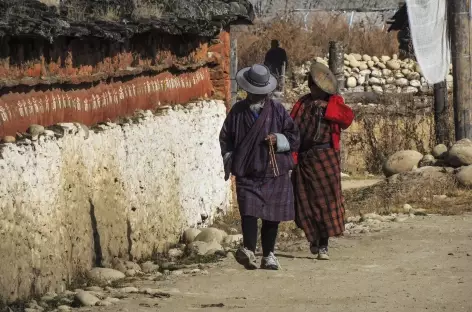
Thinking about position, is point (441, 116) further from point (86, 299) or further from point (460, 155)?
point (86, 299)

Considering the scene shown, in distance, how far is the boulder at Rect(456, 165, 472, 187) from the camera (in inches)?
571

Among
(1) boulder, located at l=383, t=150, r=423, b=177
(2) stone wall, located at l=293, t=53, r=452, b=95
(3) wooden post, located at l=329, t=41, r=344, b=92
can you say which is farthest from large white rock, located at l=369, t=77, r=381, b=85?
(1) boulder, located at l=383, t=150, r=423, b=177

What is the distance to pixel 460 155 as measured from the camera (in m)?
15.1

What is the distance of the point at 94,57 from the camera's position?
9.91 meters

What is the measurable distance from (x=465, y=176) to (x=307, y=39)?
23109mm

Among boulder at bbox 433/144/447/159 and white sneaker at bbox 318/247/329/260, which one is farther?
boulder at bbox 433/144/447/159

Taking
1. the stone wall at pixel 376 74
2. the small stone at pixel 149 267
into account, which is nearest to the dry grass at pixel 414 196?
the small stone at pixel 149 267

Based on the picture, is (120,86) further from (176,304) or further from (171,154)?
(176,304)

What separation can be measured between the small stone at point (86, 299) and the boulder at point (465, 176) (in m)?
7.54

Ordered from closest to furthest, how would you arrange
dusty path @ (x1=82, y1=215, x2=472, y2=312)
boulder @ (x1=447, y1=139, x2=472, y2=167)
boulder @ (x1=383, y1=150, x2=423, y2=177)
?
dusty path @ (x1=82, y1=215, x2=472, y2=312) < boulder @ (x1=447, y1=139, x2=472, y2=167) < boulder @ (x1=383, y1=150, x2=423, y2=177)

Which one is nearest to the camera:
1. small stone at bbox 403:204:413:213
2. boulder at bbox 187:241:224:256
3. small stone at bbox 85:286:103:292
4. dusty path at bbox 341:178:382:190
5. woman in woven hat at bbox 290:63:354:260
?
small stone at bbox 85:286:103:292

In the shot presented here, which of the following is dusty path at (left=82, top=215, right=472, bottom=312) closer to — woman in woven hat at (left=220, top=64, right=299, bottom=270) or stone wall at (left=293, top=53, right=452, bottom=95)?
woman in woven hat at (left=220, top=64, right=299, bottom=270)

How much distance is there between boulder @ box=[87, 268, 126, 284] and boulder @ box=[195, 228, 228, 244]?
7.07 ft

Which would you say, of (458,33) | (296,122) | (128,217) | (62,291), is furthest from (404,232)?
(458,33)
